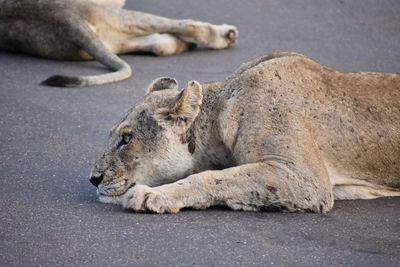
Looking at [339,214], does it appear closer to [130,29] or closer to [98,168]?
[98,168]

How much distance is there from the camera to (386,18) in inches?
454

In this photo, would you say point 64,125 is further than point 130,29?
No

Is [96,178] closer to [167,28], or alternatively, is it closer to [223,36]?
[167,28]

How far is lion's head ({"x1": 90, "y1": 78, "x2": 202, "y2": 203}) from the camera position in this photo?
6035 mm

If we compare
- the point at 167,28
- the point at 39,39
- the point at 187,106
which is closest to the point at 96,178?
the point at 187,106

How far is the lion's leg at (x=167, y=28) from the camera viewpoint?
33.0ft

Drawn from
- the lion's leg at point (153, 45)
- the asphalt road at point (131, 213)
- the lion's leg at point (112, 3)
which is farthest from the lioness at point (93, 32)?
the lion's leg at point (112, 3)

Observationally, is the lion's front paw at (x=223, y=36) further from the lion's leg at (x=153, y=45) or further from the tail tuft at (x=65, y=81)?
the tail tuft at (x=65, y=81)

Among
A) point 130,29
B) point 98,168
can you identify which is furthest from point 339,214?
point 130,29

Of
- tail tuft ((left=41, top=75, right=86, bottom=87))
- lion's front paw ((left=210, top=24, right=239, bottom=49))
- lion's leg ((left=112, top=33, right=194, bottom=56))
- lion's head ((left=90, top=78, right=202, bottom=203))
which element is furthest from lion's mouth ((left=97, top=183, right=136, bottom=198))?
lion's front paw ((left=210, top=24, right=239, bottom=49))

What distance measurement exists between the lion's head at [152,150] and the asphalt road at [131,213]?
172 millimetres

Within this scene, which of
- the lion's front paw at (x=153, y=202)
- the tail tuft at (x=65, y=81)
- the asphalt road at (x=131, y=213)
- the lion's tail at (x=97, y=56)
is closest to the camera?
the asphalt road at (x=131, y=213)

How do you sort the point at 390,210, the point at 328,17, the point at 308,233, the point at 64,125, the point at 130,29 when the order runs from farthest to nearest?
1. the point at 328,17
2. the point at 130,29
3. the point at 64,125
4. the point at 390,210
5. the point at 308,233

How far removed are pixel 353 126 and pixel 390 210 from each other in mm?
511
